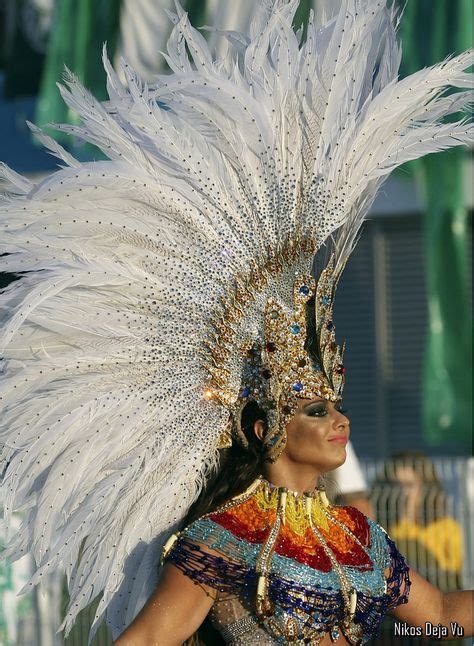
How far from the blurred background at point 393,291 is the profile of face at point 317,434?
1.93 m

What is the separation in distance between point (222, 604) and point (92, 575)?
1.30 ft

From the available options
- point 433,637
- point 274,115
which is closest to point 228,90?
point 274,115

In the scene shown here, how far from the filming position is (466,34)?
30.5ft

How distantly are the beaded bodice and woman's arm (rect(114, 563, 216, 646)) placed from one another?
3 cm

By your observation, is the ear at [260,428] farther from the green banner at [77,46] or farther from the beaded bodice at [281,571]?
the green banner at [77,46]

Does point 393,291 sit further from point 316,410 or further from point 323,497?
point 316,410

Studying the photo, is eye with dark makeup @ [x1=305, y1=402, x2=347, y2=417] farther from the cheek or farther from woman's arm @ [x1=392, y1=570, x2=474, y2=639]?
woman's arm @ [x1=392, y1=570, x2=474, y2=639]

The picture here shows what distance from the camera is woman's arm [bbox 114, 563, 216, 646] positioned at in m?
3.10

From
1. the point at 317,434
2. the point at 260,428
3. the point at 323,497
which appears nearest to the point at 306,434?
the point at 317,434

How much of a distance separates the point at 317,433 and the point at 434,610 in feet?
2.50

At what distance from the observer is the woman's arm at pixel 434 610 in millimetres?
3613

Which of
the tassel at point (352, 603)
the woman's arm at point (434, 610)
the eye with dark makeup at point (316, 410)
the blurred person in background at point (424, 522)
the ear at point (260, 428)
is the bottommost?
the blurred person in background at point (424, 522)

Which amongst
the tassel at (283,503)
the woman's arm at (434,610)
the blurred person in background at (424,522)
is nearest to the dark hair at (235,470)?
the tassel at (283,503)

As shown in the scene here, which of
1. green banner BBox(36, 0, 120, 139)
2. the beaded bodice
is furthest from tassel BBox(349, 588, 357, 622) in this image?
green banner BBox(36, 0, 120, 139)
